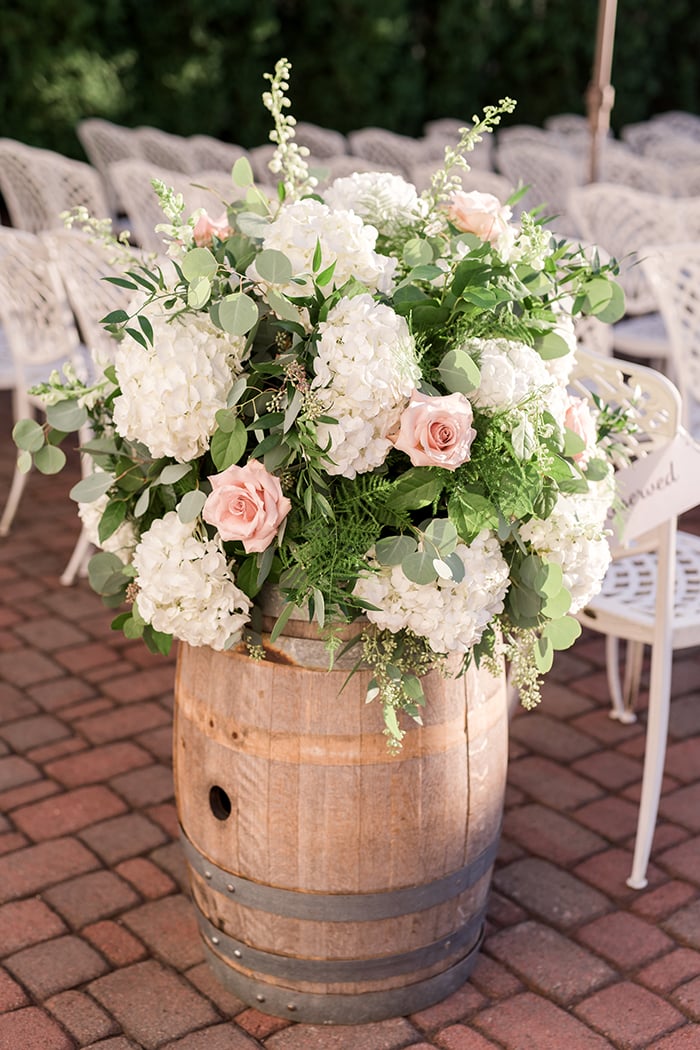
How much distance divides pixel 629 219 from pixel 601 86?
2.06 feet

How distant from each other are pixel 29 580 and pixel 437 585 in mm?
2600

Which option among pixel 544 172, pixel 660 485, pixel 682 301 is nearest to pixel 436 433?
pixel 660 485

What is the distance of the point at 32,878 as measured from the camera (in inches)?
107

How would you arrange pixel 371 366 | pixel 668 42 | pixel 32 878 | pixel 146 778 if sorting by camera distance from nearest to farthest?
pixel 371 366 → pixel 32 878 → pixel 146 778 → pixel 668 42

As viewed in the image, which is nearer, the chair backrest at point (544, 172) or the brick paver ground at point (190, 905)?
Answer: the brick paver ground at point (190, 905)

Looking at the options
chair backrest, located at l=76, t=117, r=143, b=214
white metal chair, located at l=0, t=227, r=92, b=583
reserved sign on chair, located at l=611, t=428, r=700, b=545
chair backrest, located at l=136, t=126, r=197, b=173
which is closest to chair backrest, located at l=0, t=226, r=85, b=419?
white metal chair, located at l=0, t=227, r=92, b=583

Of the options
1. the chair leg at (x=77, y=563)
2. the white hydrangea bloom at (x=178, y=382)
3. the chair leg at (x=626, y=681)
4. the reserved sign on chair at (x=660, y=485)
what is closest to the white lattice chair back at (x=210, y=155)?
the chair leg at (x=77, y=563)

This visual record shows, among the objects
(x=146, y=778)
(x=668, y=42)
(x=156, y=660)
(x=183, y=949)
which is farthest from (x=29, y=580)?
(x=668, y=42)

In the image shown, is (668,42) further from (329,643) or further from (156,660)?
(329,643)

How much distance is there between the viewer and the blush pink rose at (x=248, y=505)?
187 cm

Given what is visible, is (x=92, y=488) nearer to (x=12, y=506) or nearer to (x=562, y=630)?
(x=562, y=630)

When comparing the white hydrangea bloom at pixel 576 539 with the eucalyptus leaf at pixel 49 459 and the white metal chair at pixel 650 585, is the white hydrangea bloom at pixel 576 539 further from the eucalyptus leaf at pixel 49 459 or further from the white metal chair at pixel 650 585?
the eucalyptus leaf at pixel 49 459

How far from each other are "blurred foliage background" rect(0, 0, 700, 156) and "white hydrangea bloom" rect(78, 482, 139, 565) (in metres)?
7.54

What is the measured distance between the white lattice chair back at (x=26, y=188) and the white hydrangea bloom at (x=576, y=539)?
4.65 m
